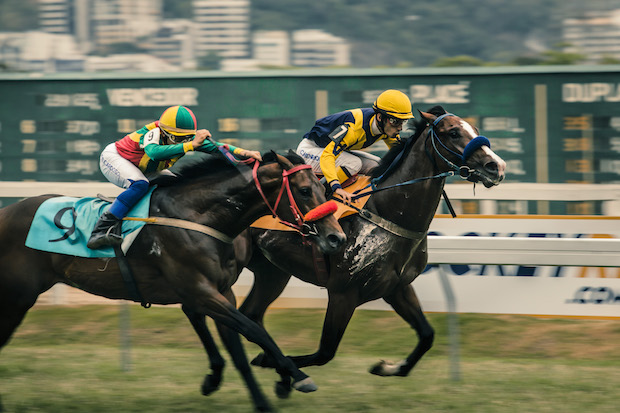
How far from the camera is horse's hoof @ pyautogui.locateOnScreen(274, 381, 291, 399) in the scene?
5.01m

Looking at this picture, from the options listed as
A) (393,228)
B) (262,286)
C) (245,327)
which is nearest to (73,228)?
(245,327)

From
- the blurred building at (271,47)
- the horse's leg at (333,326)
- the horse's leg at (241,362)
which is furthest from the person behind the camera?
the blurred building at (271,47)

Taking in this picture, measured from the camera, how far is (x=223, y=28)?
1201cm

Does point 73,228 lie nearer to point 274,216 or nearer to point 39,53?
point 274,216

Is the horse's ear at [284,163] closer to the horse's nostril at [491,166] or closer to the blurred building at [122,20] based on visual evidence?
the horse's nostril at [491,166]

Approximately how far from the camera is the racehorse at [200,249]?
181 inches

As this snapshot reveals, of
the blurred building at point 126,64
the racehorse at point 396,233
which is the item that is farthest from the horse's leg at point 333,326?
the blurred building at point 126,64

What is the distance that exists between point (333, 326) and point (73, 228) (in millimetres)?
1575

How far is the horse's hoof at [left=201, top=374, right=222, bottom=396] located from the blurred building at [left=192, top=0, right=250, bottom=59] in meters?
6.79

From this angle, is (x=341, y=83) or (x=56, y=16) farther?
(x=56, y=16)

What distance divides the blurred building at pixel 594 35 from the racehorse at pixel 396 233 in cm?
614

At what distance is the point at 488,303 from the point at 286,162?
2656mm

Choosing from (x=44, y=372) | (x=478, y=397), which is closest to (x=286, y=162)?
(x=478, y=397)

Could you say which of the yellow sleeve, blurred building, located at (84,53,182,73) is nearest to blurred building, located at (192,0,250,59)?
blurred building, located at (84,53,182,73)
